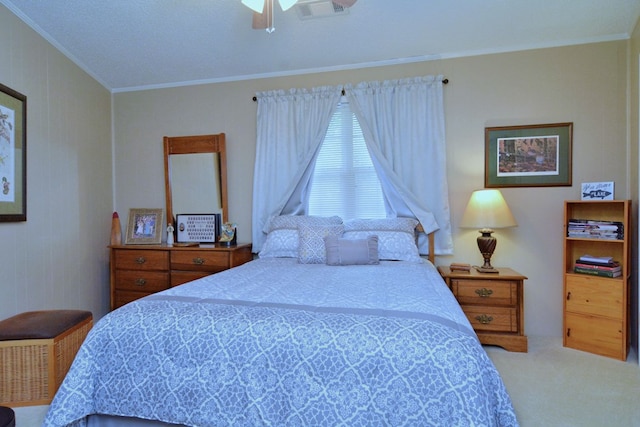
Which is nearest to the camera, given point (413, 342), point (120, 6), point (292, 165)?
point (413, 342)

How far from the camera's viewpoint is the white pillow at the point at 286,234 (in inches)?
116

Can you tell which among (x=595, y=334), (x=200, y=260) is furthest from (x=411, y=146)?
(x=200, y=260)

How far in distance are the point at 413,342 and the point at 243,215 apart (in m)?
2.73

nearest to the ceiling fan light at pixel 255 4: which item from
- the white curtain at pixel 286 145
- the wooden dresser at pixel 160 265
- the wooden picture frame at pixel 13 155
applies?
the white curtain at pixel 286 145

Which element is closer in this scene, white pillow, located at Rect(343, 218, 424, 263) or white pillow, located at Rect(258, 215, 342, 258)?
white pillow, located at Rect(343, 218, 424, 263)

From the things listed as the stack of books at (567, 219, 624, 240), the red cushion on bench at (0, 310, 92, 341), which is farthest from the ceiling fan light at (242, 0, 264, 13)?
the stack of books at (567, 219, 624, 240)

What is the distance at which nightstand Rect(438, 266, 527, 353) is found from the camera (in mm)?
2586

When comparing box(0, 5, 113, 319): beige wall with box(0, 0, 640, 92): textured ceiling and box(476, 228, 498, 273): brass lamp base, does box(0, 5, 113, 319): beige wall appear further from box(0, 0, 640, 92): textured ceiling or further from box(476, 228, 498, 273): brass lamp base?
box(476, 228, 498, 273): brass lamp base

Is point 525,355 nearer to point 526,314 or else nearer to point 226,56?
point 526,314

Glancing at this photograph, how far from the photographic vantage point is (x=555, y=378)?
86.2 inches

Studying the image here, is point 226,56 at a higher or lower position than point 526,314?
higher

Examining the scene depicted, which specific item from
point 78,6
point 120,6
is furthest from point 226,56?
point 78,6

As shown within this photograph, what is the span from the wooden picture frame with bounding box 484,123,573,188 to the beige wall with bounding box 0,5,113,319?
3990 millimetres

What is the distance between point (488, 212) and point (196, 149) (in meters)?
2.97
